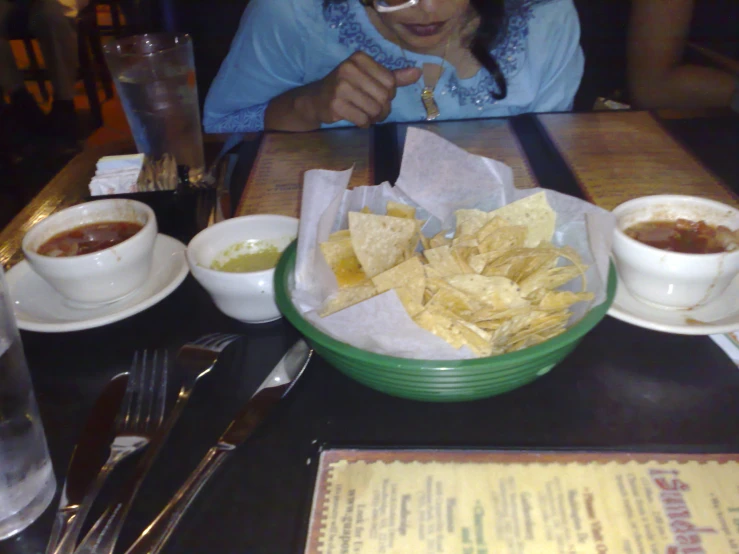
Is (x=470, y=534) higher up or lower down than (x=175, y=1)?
lower down

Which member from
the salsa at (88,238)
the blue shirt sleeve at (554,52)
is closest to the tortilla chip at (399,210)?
the salsa at (88,238)

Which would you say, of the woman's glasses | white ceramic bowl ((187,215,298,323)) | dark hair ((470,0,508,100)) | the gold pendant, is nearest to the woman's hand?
the woman's glasses

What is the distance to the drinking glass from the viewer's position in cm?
142

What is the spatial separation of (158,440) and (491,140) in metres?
1.12

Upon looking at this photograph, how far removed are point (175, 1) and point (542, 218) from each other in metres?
1.88

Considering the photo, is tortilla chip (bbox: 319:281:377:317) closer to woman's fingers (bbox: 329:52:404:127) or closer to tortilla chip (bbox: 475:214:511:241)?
tortilla chip (bbox: 475:214:511:241)

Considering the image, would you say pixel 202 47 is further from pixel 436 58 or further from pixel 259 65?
pixel 436 58

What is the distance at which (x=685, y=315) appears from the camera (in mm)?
860

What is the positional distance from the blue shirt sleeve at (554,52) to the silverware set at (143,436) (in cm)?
151

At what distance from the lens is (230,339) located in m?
0.85

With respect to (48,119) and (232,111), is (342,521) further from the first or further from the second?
(48,119)

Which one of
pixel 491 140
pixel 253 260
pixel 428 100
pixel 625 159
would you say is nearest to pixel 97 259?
pixel 253 260

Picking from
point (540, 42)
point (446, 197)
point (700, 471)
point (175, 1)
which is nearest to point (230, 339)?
point (446, 197)

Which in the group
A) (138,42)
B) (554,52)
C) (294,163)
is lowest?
(294,163)
